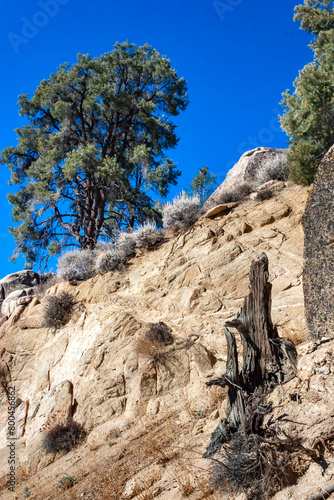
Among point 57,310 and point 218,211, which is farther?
point 218,211

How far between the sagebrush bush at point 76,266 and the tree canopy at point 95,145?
6.87 feet

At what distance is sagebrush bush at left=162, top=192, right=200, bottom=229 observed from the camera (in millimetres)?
12898

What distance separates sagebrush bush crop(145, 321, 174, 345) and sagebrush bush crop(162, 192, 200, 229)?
4.77m

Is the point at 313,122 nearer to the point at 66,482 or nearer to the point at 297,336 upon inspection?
the point at 297,336

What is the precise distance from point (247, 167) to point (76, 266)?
8.24 meters

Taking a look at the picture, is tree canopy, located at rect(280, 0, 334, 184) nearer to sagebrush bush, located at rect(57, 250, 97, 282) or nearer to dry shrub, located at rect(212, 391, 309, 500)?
sagebrush bush, located at rect(57, 250, 97, 282)

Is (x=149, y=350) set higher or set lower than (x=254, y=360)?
higher

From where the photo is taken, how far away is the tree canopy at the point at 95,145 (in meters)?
17.0

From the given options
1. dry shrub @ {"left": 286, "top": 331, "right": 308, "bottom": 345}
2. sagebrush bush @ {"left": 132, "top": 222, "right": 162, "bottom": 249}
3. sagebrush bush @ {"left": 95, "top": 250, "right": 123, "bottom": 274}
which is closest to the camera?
dry shrub @ {"left": 286, "top": 331, "right": 308, "bottom": 345}

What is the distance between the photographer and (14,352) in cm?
1207

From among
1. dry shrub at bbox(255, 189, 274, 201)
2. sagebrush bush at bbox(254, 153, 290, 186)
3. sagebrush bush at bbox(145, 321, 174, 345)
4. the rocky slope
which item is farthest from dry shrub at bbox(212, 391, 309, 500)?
sagebrush bush at bbox(254, 153, 290, 186)

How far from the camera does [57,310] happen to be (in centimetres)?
1195

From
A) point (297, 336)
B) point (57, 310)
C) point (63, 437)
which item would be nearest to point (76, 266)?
point (57, 310)

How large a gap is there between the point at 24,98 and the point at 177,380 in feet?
54.8
